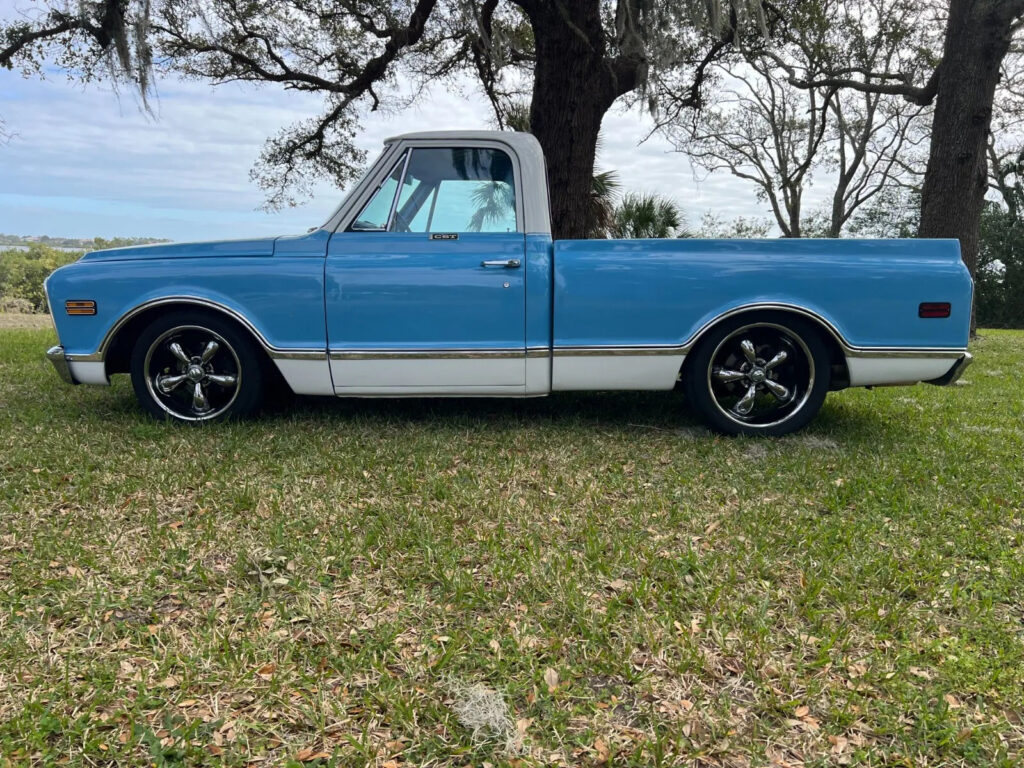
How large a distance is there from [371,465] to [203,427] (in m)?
1.35

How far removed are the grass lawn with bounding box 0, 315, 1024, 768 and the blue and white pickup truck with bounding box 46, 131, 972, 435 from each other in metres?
0.44

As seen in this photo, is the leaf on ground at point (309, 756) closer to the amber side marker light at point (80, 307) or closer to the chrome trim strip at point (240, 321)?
the chrome trim strip at point (240, 321)

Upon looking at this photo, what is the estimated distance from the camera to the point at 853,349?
13.9ft

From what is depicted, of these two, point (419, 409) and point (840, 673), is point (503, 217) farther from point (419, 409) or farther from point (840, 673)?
point (840, 673)

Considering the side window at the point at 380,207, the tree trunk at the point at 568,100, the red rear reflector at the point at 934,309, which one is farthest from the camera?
the tree trunk at the point at 568,100

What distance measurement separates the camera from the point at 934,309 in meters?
4.16

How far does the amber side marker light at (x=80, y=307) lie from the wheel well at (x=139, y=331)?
0.20m

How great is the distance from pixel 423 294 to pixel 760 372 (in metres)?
2.25

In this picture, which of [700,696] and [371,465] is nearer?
[700,696]

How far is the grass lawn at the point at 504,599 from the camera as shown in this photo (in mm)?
1873

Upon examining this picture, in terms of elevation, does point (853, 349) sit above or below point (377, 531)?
above

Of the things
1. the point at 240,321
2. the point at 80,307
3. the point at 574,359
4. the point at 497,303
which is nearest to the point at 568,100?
the point at 497,303

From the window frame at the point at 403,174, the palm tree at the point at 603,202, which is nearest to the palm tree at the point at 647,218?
the palm tree at the point at 603,202

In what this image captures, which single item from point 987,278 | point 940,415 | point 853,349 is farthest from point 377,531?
point 987,278
